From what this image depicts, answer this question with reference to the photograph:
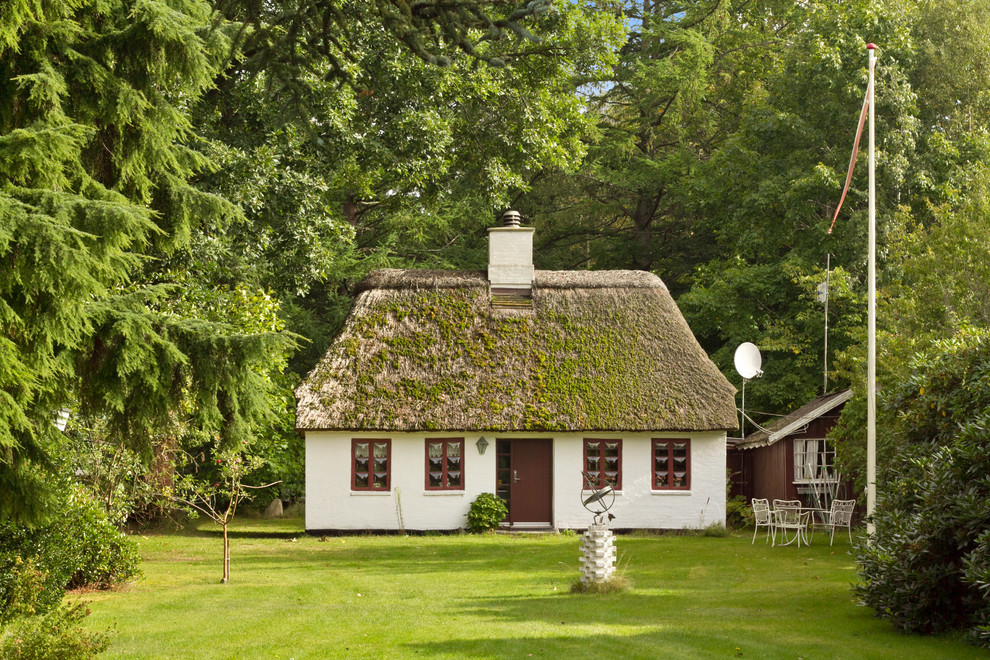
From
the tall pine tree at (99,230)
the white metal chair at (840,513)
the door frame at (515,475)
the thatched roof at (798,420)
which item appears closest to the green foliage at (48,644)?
the tall pine tree at (99,230)

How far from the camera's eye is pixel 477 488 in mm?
22141

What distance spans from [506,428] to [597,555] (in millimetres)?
8510

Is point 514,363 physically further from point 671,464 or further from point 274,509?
point 274,509

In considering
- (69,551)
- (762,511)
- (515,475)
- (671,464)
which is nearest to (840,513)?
(762,511)

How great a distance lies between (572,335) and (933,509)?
13.8m

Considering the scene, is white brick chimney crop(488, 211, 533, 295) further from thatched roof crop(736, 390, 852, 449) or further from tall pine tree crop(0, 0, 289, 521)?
tall pine tree crop(0, 0, 289, 521)

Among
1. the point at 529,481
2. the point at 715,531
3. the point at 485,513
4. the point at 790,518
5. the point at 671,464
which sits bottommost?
the point at 715,531

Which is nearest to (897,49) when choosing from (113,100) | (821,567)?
(821,567)

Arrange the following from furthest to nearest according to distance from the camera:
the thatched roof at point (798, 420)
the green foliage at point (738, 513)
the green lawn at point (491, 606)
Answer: the green foliage at point (738, 513) < the thatched roof at point (798, 420) < the green lawn at point (491, 606)

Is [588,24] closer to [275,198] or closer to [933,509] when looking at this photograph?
[275,198]

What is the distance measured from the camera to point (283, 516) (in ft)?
89.0

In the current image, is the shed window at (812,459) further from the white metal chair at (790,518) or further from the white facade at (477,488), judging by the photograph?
the white facade at (477,488)

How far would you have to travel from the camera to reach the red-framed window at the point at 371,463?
22047mm

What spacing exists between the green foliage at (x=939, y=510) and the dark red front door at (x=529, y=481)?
1114cm
